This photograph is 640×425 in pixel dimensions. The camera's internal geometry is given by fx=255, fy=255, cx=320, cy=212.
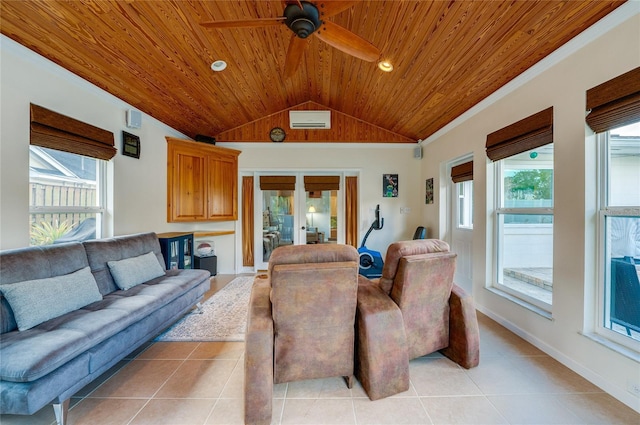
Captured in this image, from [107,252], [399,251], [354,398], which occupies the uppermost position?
[399,251]

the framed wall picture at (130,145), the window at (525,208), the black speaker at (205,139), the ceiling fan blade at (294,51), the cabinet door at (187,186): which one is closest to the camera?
the ceiling fan blade at (294,51)

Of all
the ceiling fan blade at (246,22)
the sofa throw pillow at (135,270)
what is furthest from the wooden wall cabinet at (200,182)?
the ceiling fan blade at (246,22)

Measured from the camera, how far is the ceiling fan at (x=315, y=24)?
1.76m

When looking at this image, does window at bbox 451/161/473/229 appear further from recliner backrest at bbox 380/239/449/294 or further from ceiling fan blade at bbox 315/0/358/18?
ceiling fan blade at bbox 315/0/358/18

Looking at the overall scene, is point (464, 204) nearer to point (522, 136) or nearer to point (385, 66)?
point (522, 136)

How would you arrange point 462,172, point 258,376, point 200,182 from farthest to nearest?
point 200,182, point 462,172, point 258,376

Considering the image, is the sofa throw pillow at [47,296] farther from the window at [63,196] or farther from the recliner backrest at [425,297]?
the recliner backrest at [425,297]

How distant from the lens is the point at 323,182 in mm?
4949

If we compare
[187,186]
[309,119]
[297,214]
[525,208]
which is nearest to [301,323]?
[525,208]

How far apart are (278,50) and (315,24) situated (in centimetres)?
131

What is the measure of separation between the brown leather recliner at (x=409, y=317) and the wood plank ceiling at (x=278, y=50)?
179cm

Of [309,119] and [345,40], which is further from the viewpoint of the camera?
[309,119]

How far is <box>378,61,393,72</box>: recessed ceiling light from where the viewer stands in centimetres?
283

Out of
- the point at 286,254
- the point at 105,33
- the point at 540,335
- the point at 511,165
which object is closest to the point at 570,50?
the point at 511,165
